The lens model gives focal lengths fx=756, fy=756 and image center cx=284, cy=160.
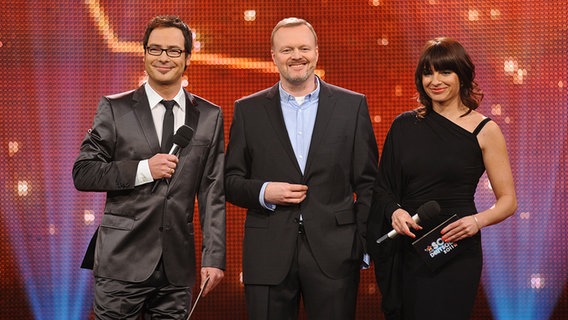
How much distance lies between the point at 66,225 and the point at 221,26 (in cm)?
149

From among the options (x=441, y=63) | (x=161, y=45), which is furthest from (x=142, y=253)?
(x=441, y=63)

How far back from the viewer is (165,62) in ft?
9.47

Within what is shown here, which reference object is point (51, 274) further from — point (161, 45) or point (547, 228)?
point (547, 228)

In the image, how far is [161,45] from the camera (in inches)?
114

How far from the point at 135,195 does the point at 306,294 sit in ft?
2.45

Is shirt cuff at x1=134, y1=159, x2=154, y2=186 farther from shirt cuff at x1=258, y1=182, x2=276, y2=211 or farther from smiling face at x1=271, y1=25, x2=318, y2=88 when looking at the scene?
smiling face at x1=271, y1=25, x2=318, y2=88

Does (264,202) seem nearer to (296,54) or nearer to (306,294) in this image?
(306,294)

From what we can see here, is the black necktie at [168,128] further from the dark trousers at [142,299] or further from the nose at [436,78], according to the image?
the nose at [436,78]

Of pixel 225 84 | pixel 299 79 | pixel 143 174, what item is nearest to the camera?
pixel 143 174

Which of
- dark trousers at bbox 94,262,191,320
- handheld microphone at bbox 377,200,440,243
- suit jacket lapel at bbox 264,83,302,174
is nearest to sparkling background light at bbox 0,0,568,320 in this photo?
suit jacket lapel at bbox 264,83,302,174

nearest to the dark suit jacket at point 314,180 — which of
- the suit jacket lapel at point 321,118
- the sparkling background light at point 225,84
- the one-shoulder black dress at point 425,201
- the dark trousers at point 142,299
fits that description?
the suit jacket lapel at point 321,118

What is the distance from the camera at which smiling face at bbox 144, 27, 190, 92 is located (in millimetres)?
2883

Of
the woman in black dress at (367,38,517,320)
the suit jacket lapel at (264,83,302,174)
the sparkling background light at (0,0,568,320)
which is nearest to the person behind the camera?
the woman in black dress at (367,38,517,320)

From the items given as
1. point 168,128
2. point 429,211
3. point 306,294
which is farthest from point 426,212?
point 168,128
